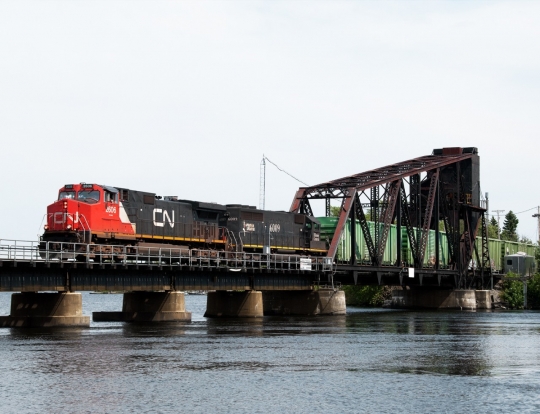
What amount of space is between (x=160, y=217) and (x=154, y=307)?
20.6ft

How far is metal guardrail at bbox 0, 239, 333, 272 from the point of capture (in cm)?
5514

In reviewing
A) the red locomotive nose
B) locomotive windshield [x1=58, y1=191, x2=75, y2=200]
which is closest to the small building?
locomotive windshield [x1=58, y1=191, x2=75, y2=200]

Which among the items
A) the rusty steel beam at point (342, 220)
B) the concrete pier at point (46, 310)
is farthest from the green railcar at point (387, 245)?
the concrete pier at point (46, 310)

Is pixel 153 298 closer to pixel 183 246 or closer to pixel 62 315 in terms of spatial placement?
pixel 183 246

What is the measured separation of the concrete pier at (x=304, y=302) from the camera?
268 ft

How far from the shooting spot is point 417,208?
10425cm

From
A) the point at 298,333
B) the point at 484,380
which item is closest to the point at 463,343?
the point at 298,333

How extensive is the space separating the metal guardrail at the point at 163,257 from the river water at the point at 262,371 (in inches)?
173

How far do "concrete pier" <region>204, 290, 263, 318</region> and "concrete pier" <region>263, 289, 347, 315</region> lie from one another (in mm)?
8376

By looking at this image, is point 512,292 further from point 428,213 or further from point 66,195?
point 66,195

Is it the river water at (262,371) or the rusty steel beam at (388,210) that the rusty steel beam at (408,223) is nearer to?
the rusty steel beam at (388,210)

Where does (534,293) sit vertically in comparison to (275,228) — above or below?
below

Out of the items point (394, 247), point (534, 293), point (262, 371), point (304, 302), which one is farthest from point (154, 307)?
point (534, 293)

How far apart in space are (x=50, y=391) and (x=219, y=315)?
42335 millimetres
